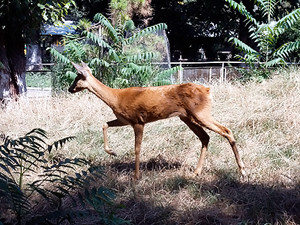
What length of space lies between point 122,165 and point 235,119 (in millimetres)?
2648

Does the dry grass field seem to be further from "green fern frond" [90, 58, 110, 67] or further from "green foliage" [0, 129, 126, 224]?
"green fern frond" [90, 58, 110, 67]

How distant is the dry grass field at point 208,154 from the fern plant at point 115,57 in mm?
1537

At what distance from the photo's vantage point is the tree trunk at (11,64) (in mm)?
9984

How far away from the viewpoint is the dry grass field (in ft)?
14.0

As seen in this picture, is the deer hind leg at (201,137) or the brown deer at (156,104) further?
the deer hind leg at (201,137)

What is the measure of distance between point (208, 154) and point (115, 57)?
18.5 feet

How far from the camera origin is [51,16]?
1016cm

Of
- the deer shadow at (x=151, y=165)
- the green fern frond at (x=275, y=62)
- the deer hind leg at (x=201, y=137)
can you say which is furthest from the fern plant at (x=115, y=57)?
the deer hind leg at (x=201, y=137)

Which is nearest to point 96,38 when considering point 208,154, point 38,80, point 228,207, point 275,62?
point 275,62

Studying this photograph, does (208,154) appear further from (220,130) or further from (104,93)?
(104,93)

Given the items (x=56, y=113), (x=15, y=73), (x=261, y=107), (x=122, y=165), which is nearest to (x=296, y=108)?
(x=261, y=107)

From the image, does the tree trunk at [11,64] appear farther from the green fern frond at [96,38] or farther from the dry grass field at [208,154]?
the green fern frond at [96,38]

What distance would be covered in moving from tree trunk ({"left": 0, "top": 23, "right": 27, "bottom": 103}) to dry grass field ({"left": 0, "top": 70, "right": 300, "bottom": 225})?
2.15 ft

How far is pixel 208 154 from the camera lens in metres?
6.38
